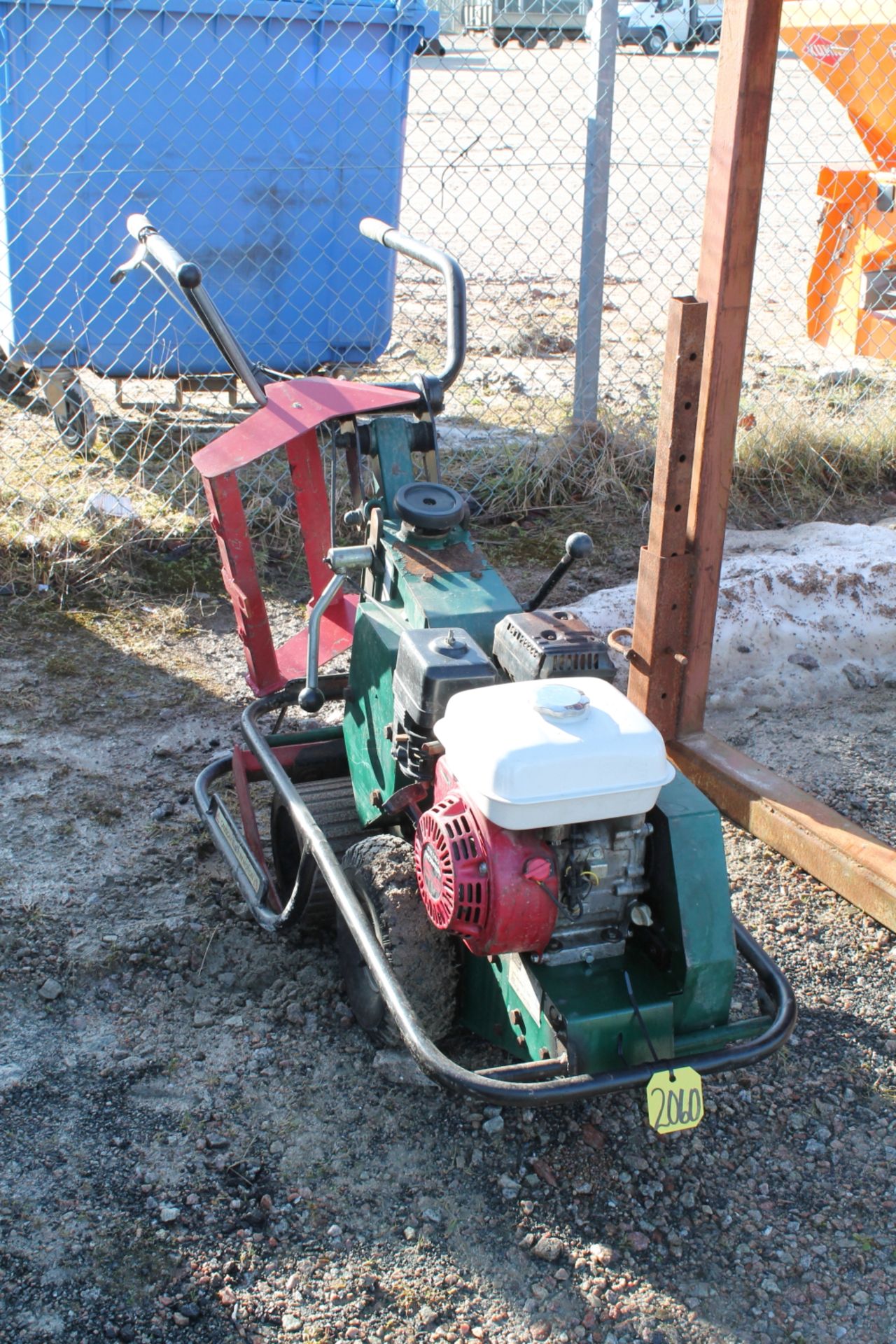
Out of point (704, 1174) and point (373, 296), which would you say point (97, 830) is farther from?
point (373, 296)

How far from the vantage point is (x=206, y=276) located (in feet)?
16.0

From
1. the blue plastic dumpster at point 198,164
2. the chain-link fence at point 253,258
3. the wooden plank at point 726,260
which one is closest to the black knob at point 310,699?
the wooden plank at point 726,260

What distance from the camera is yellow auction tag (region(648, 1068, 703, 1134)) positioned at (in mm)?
1879

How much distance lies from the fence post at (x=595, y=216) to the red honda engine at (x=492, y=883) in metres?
3.33

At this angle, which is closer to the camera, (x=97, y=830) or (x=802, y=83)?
(x=97, y=830)

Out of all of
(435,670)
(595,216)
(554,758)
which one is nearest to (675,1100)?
(554,758)

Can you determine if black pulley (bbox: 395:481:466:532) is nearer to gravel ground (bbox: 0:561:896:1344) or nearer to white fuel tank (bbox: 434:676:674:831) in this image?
white fuel tank (bbox: 434:676:674:831)

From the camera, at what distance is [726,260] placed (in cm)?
285

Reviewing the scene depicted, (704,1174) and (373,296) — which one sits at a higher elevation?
(373,296)

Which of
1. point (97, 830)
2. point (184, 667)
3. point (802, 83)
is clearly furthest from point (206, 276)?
point (802, 83)

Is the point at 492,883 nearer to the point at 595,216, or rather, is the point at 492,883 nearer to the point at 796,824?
the point at 796,824

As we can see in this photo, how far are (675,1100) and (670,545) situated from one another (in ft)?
4.98

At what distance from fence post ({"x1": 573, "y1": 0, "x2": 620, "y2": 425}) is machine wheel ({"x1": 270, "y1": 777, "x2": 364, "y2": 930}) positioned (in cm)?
276

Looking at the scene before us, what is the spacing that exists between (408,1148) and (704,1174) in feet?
1.71
